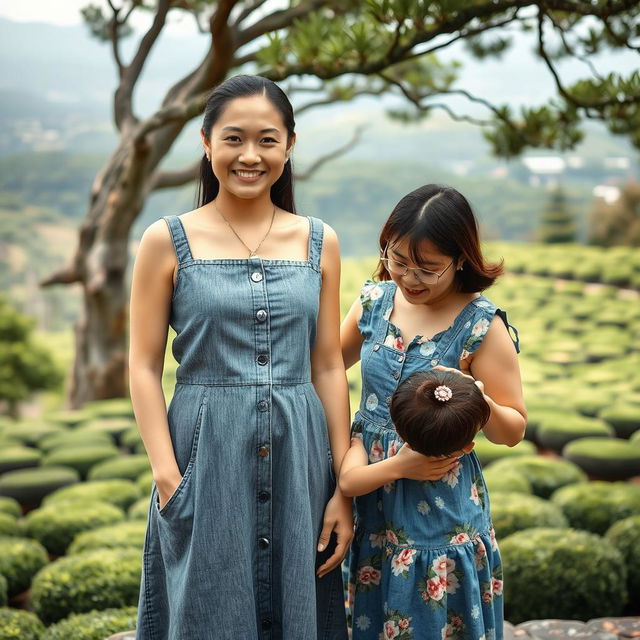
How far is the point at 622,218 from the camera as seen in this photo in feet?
32.5

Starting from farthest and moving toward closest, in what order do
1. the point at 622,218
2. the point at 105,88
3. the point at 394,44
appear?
the point at 105,88 → the point at 622,218 → the point at 394,44

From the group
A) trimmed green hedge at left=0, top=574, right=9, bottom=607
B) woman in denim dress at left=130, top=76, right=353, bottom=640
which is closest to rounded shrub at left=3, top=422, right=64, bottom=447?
trimmed green hedge at left=0, top=574, right=9, bottom=607

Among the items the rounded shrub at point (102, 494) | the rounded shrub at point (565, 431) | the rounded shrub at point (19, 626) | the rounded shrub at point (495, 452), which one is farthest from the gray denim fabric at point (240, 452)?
the rounded shrub at point (565, 431)

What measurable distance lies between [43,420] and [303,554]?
4.33 metres

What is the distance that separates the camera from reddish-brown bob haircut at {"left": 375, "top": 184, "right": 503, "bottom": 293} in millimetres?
1448

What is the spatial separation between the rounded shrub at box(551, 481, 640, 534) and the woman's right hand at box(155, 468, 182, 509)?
7.33 feet

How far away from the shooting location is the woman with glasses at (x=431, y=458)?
1460 millimetres

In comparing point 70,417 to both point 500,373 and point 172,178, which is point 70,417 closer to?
point 172,178

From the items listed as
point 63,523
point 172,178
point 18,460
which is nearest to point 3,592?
point 63,523

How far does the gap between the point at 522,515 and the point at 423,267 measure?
1820mm

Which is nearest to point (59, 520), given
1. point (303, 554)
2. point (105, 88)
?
point (303, 554)

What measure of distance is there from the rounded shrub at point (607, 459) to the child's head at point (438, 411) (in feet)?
10.4

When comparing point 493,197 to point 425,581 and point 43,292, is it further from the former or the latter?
point 425,581

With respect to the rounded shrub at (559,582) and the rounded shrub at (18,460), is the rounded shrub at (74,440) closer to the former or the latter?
the rounded shrub at (18,460)
